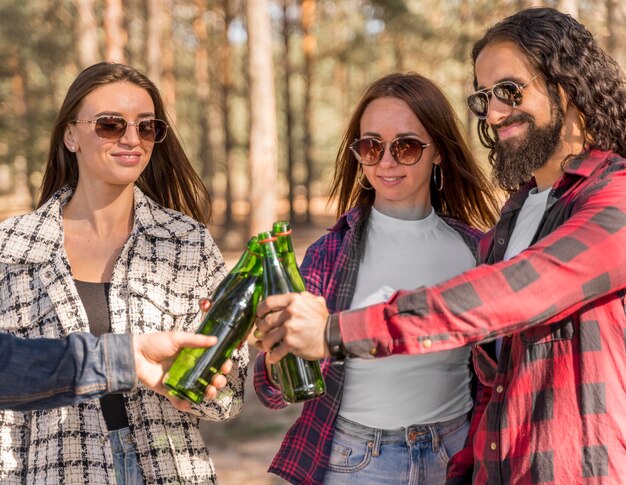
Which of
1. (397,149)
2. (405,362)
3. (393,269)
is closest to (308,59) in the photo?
(397,149)

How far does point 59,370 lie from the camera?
215 cm

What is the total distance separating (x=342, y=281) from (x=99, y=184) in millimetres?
1095

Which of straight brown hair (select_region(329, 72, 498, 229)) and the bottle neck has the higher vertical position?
straight brown hair (select_region(329, 72, 498, 229))

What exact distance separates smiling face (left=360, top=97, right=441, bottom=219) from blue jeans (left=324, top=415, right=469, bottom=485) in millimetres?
843

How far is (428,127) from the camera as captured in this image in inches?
116

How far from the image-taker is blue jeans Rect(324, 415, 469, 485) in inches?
104

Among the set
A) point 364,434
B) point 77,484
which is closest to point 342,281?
point 364,434

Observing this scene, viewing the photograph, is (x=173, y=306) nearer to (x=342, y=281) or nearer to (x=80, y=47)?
(x=342, y=281)

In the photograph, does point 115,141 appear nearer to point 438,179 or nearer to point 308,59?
point 438,179

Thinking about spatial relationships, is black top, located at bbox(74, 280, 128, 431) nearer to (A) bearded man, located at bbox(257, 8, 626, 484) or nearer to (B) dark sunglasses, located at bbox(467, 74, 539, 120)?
(A) bearded man, located at bbox(257, 8, 626, 484)

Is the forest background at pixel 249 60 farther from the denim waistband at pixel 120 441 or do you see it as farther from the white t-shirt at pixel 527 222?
the denim waistband at pixel 120 441

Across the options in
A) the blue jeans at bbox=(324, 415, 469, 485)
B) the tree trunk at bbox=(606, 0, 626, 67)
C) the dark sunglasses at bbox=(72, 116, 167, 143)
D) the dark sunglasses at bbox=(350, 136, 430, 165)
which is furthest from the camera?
the tree trunk at bbox=(606, 0, 626, 67)

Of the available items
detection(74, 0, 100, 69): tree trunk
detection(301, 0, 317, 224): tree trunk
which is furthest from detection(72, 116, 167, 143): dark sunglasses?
detection(301, 0, 317, 224): tree trunk

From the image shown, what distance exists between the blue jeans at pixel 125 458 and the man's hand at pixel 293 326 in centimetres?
93
